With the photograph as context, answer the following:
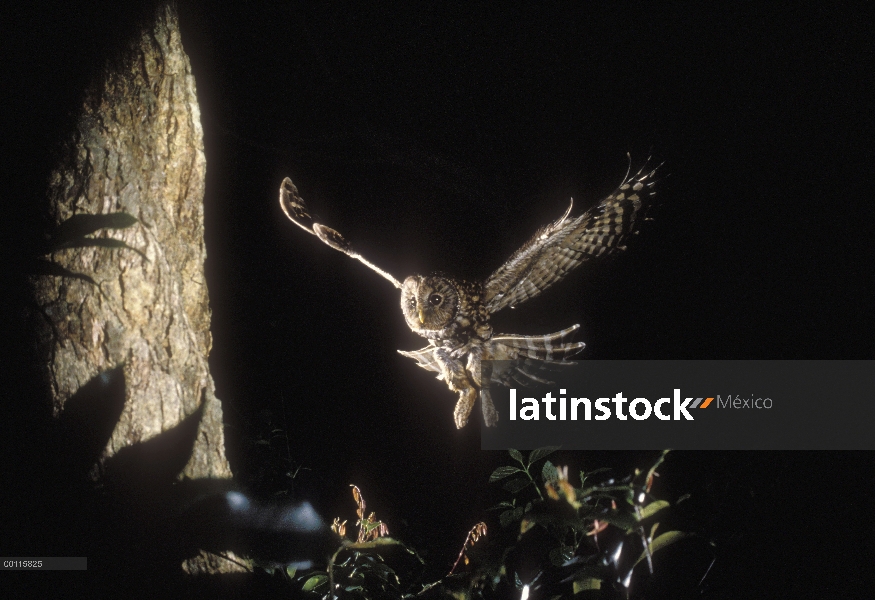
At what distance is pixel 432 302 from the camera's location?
1.28 metres

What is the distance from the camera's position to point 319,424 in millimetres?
1367

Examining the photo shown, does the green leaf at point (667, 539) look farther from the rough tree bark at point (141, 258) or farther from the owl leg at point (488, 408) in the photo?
the rough tree bark at point (141, 258)

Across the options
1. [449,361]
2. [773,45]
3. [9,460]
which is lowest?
[9,460]

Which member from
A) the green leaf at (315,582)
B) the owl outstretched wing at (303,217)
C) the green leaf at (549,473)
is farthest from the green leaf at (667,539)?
the owl outstretched wing at (303,217)

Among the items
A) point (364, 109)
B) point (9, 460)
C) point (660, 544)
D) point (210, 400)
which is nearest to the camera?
point (9, 460)

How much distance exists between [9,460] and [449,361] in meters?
0.90

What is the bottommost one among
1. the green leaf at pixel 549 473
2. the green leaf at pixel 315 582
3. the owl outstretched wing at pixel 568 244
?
the green leaf at pixel 315 582

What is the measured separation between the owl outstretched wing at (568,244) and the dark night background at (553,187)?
0.04 m

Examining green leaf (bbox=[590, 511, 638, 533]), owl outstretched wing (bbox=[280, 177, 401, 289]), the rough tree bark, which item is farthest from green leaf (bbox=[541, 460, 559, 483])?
the rough tree bark

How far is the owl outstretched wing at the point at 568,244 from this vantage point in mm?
1231

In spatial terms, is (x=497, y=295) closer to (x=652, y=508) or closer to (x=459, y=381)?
(x=459, y=381)

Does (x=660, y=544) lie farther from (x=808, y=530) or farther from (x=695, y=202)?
(x=695, y=202)

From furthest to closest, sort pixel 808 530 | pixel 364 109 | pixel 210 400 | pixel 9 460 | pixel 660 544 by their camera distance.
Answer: pixel 364 109
pixel 808 530
pixel 210 400
pixel 660 544
pixel 9 460

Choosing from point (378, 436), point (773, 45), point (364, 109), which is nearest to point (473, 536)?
point (378, 436)
